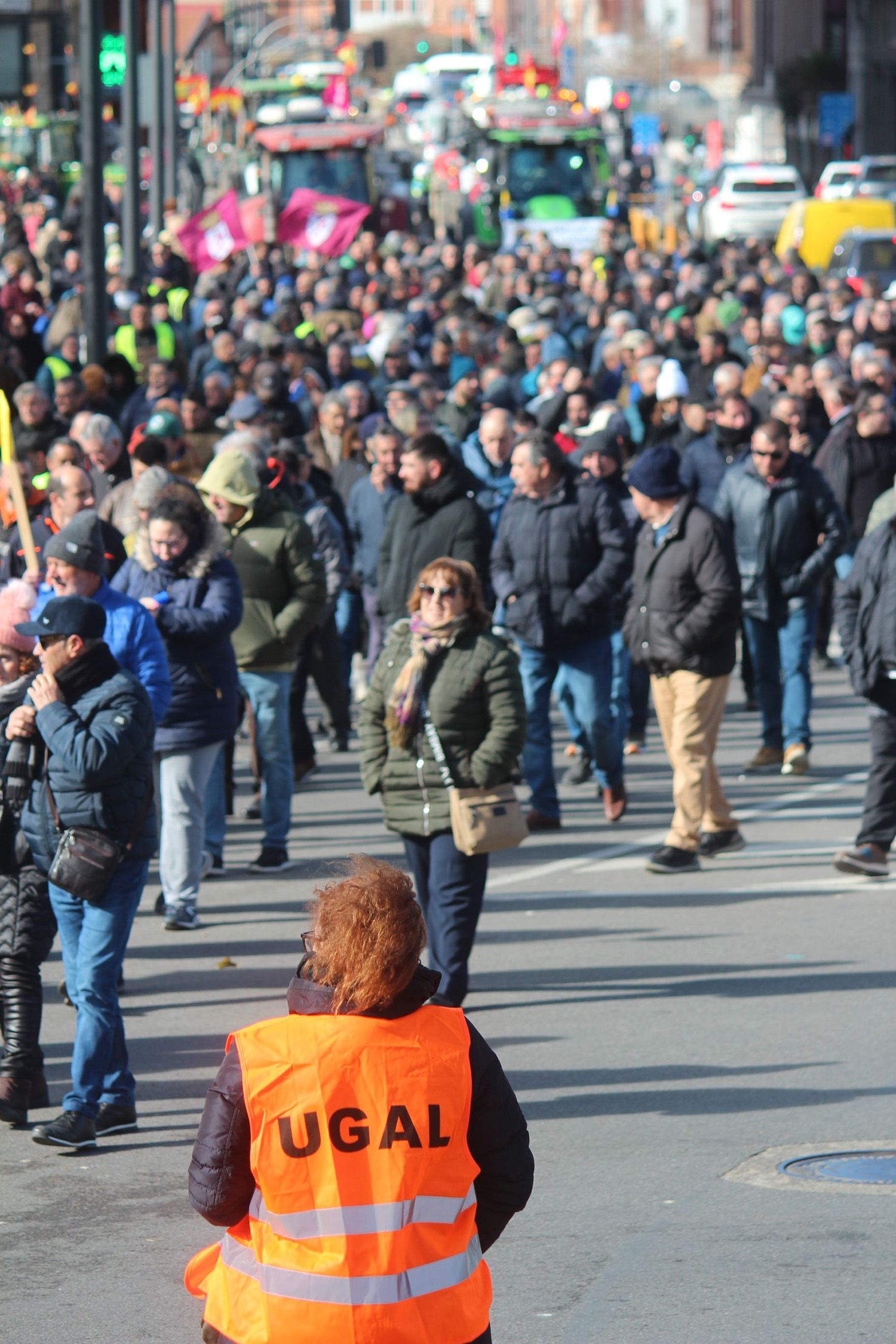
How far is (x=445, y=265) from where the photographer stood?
31234 millimetres

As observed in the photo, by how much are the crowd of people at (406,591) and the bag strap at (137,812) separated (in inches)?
0.7

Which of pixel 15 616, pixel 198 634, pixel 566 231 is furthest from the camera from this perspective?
pixel 566 231

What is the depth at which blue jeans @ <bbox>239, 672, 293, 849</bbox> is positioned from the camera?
10359 millimetres

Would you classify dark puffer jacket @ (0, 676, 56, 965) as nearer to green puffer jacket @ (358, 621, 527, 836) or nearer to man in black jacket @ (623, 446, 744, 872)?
green puffer jacket @ (358, 621, 527, 836)

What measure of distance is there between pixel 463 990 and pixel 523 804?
399 cm

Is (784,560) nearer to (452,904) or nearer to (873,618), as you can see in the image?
(873,618)

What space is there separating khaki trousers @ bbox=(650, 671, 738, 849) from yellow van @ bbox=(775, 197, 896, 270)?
28.9m

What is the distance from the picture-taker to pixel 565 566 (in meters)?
11.1

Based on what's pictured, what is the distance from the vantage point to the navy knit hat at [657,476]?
1017 cm

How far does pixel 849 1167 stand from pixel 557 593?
512 cm

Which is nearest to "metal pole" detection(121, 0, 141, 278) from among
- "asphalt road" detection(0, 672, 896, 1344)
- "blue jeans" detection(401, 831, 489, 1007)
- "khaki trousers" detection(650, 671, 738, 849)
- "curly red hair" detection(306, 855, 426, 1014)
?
"asphalt road" detection(0, 672, 896, 1344)

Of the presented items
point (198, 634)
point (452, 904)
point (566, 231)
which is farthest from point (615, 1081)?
point (566, 231)

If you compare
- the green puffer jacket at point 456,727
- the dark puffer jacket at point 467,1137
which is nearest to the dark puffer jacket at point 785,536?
the green puffer jacket at point 456,727

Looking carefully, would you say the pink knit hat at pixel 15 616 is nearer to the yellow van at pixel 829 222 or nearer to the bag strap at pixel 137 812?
the bag strap at pixel 137 812
